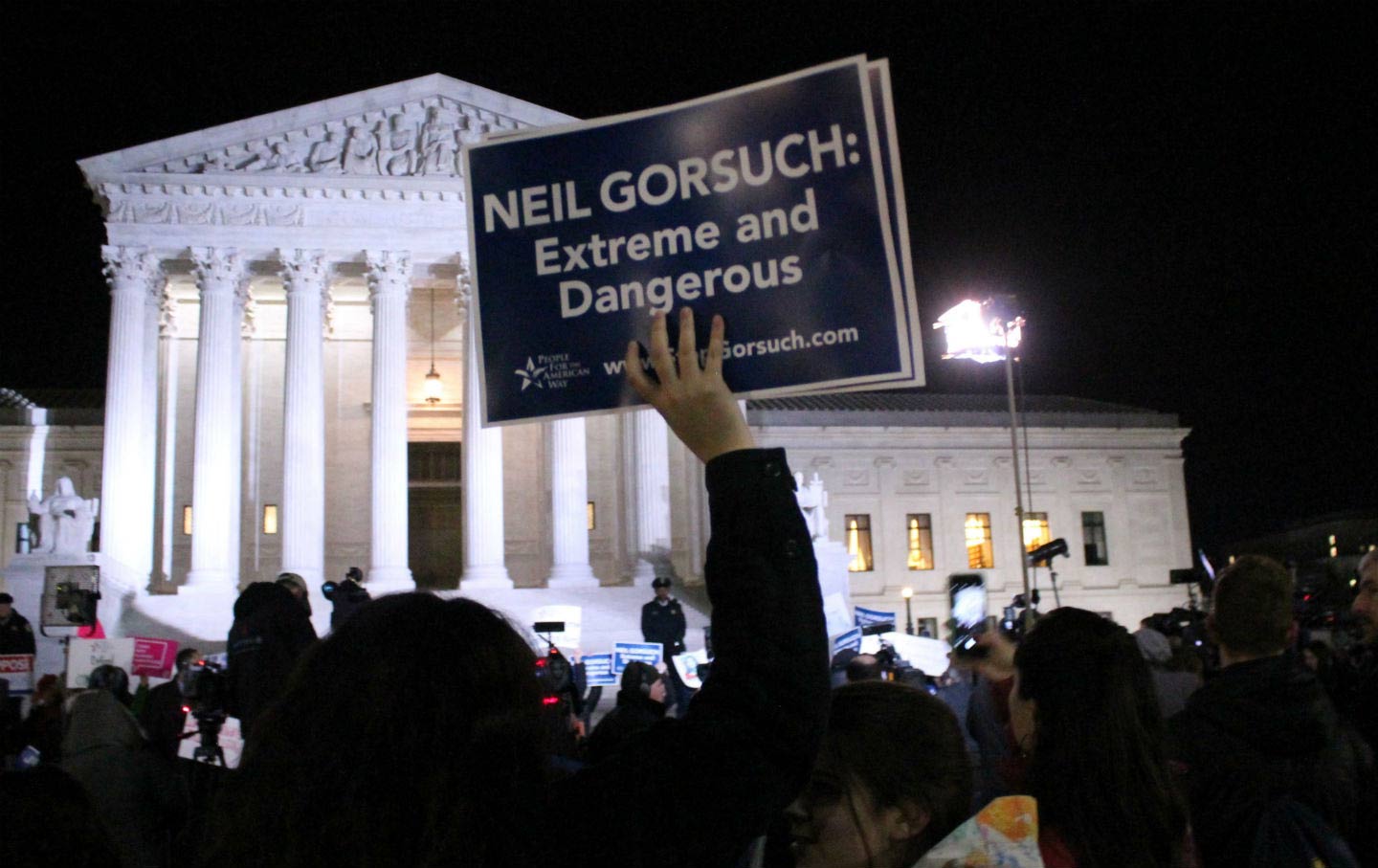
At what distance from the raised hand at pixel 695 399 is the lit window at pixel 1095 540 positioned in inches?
1878

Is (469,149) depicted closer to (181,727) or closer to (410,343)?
(181,727)

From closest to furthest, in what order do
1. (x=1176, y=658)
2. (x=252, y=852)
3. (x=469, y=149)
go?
(x=252, y=852)
(x=469, y=149)
(x=1176, y=658)

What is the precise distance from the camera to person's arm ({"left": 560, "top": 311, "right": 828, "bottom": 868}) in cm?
180

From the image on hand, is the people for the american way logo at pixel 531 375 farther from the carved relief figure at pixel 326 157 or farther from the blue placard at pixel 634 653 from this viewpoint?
the carved relief figure at pixel 326 157

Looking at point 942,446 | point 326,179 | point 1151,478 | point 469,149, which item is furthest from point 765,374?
point 1151,478

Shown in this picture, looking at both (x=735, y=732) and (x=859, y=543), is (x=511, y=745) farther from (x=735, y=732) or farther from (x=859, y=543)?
(x=859, y=543)

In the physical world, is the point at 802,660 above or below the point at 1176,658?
above

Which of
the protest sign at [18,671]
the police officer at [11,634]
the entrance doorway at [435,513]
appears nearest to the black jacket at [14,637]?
the police officer at [11,634]

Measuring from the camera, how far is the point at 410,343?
119ft

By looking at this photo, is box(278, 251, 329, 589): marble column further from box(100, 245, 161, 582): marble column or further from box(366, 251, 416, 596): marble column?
box(100, 245, 161, 582): marble column

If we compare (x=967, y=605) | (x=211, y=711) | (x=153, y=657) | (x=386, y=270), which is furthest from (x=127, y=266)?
(x=967, y=605)

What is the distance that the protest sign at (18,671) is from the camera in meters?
14.2

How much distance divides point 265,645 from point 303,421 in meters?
25.3

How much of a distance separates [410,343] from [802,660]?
35.6 metres
